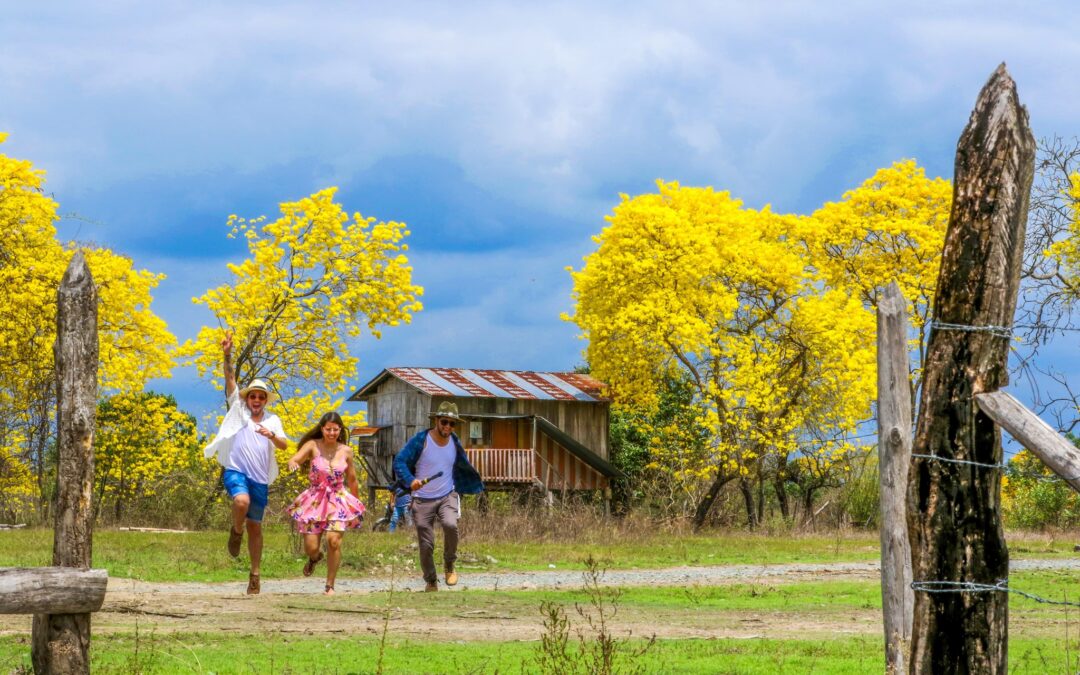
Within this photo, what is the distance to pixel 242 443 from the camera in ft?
47.2

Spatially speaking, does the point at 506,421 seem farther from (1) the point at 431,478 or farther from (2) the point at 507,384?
(1) the point at 431,478

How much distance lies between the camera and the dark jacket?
51.1 ft

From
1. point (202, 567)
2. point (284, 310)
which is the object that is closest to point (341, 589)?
point (202, 567)

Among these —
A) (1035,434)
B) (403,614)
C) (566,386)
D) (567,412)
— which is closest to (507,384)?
(566,386)

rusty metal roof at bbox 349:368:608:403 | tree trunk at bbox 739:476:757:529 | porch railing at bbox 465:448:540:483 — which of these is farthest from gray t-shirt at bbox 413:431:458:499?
rusty metal roof at bbox 349:368:608:403

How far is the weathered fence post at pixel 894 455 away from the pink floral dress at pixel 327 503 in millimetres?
7835

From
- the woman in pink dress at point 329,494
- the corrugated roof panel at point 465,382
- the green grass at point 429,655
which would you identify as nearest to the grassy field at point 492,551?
the woman in pink dress at point 329,494

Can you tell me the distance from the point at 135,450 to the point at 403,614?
95.6 ft

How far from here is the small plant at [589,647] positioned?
664cm

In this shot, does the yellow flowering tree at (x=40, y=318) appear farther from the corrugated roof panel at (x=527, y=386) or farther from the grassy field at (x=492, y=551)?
the corrugated roof panel at (x=527, y=386)

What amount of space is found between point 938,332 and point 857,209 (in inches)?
1586

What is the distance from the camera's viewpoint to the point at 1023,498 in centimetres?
4147

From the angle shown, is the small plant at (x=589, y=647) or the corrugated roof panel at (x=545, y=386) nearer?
the small plant at (x=589, y=647)

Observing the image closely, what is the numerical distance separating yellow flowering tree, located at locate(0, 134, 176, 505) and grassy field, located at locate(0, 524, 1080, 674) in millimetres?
12210
